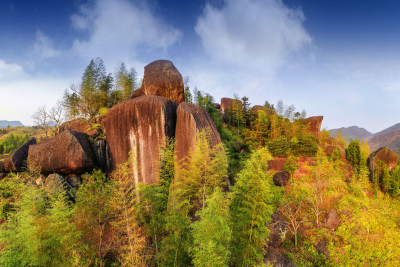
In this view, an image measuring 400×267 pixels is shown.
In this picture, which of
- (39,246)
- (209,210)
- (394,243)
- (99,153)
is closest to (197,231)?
(209,210)

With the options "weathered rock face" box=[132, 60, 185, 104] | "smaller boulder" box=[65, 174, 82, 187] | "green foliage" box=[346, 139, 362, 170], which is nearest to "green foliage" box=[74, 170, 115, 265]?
"smaller boulder" box=[65, 174, 82, 187]

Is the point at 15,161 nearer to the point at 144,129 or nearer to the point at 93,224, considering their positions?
the point at 93,224

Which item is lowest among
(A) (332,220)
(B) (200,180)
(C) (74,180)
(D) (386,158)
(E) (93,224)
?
(A) (332,220)

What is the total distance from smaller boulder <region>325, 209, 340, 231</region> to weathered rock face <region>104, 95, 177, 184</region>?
12702 mm

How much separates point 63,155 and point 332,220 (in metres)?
20.1

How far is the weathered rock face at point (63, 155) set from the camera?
12.4m

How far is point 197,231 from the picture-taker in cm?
572

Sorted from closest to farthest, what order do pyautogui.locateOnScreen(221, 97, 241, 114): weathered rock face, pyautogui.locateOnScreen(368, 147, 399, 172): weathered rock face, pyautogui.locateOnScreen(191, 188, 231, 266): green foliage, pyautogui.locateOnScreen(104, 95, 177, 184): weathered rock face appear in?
pyautogui.locateOnScreen(191, 188, 231, 266): green foliage < pyautogui.locateOnScreen(104, 95, 177, 184): weathered rock face < pyautogui.locateOnScreen(368, 147, 399, 172): weathered rock face < pyautogui.locateOnScreen(221, 97, 241, 114): weathered rock face

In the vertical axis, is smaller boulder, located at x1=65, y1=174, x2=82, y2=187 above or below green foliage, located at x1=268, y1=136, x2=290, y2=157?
below

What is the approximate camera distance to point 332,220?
1190cm

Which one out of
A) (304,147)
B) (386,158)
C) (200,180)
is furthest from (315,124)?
(200,180)

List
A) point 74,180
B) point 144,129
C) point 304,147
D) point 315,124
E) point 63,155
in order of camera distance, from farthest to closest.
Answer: point 315,124 < point 304,147 < point 74,180 < point 63,155 < point 144,129

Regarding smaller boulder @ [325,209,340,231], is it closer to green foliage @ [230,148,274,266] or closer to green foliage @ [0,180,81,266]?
green foliage @ [230,148,274,266]

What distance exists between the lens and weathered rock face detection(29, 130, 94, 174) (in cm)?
1239
